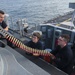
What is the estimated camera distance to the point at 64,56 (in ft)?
12.3

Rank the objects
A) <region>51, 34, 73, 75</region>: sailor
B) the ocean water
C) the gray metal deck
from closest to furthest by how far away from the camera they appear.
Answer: the gray metal deck → <region>51, 34, 73, 75</region>: sailor → the ocean water

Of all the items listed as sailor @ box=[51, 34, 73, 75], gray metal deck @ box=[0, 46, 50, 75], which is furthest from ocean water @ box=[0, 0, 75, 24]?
gray metal deck @ box=[0, 46, 50, 75]

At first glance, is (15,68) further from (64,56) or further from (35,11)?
(35,11)

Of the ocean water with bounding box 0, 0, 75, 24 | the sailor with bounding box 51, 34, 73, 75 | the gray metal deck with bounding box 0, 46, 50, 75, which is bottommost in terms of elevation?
the ocean water with bounding box 0, 0, 75, 24

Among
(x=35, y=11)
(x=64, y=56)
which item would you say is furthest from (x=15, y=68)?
(x=35, y=11)

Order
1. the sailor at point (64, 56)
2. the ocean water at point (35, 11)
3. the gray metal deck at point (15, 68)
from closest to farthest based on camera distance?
the gray metal deck at point (15, 68) → the sailor at point (64, 56) → the ocean water at point (35, 11)

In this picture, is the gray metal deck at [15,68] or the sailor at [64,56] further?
the sailor at [64,56]

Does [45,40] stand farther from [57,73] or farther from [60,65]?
[57,73]

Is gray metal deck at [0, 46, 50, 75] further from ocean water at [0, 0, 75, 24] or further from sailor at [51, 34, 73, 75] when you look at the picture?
ocean water at [0, 0, 75, 24]

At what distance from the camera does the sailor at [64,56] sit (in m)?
3.71

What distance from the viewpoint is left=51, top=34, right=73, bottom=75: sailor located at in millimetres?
3709

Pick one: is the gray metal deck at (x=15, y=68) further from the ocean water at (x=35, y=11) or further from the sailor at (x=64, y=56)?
the ocean water at (x=35, y=11)

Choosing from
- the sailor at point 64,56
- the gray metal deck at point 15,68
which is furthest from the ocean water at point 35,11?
the gray metal deck at point 15,68

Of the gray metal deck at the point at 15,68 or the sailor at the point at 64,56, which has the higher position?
the gray metal deck at the point at 15,68
